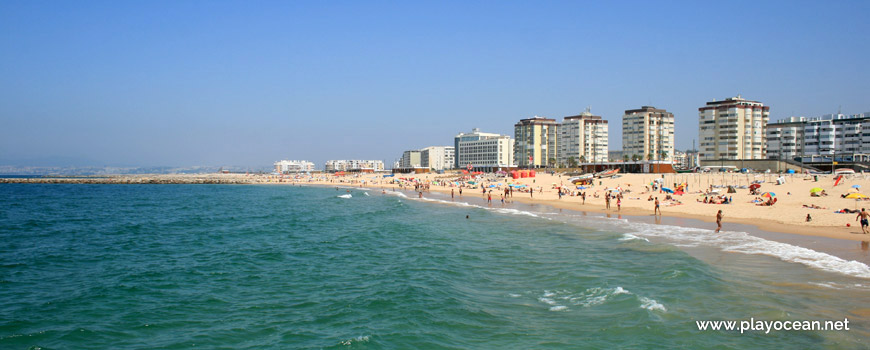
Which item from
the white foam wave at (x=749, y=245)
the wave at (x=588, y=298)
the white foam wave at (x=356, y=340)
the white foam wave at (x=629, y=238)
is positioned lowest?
the white foam wave at (x=356, y=340)

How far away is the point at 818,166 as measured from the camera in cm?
7231

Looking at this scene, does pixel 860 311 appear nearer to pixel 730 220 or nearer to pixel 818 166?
pixel 730 220

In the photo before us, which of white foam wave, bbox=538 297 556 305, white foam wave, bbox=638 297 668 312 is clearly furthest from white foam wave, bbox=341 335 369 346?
white foam wave, bbox=638 297 668 312

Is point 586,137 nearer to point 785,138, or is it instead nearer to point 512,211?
point 785,138

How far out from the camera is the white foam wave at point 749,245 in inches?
586

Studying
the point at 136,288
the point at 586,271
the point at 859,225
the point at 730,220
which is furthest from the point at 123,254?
the point at 859,225

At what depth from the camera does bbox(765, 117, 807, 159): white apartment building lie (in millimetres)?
91938

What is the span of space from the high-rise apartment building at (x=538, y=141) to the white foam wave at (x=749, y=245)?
104421mm

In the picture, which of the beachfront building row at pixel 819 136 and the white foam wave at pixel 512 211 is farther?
the beachfront building row at pixel 819 136

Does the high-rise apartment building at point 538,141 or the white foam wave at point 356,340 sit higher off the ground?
the high-rise apartment building at point 538,141
